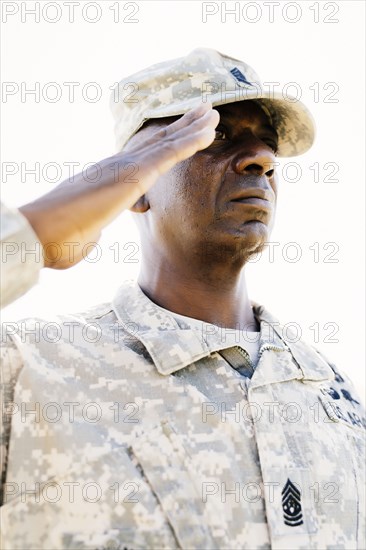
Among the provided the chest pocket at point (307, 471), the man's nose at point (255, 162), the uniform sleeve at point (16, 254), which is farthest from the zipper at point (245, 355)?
the uniform sleeve at point (16, 254)

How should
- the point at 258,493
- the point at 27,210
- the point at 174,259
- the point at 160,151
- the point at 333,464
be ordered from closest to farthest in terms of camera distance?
the point at 27,210 → the point at 160,151 → the point at 258,493 → the point at 333,464 → the point at 174,259

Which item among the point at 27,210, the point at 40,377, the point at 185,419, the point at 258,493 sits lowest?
the point at 258,493

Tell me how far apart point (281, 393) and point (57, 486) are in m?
0.87

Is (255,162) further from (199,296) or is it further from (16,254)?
(16,254)

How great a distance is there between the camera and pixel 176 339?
2.81 metres

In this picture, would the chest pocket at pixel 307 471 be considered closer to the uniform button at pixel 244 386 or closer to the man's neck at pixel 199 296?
the uniform button at pixel 244 386

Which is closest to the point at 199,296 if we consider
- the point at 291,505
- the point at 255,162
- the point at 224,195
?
the point at 224,195

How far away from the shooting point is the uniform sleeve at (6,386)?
244cm

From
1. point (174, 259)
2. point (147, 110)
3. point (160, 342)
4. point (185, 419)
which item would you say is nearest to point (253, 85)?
point (147, 110)

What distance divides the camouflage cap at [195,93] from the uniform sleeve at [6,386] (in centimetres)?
124

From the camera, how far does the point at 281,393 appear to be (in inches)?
111

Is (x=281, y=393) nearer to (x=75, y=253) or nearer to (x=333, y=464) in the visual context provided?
(x=333, y=464)

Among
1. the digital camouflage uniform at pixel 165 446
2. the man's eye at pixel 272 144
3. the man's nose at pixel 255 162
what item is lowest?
the digital camouflage uniform at pixel 165 446

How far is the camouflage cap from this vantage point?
329 cm
